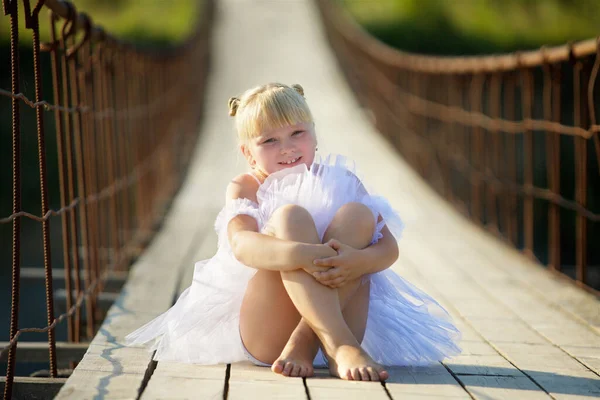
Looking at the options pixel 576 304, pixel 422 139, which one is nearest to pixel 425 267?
pixel 576 304

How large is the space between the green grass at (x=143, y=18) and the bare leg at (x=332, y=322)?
16367 millimetres

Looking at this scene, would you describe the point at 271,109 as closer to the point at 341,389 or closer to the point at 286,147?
the point at 286,147

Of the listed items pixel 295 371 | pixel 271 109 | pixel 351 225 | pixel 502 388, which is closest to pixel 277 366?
pixel 295 371

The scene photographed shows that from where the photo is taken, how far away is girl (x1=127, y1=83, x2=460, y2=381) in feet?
6.83

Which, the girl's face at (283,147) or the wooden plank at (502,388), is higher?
the girl's face at (283,147)

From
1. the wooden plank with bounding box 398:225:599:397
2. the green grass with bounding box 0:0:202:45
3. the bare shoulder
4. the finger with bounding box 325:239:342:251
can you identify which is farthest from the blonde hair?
the green grass with bounding box 0:0:202:45

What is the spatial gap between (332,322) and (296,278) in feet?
0.42

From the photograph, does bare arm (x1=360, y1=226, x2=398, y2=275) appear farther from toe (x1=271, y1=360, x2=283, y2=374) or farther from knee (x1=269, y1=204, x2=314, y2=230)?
toe (x1=271, y1=360, x2=283, y2=374)

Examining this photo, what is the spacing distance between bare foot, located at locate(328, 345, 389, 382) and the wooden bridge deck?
2cm

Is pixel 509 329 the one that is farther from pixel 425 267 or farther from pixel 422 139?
pixel 422 139

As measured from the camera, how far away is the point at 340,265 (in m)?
2.06

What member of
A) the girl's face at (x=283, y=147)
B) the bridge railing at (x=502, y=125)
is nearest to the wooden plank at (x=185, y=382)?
the girl's face at (x=283, y=147)

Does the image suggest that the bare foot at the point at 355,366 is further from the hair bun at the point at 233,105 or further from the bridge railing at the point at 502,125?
the bridge railing at the point at 502,125

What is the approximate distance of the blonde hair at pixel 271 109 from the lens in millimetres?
2238
